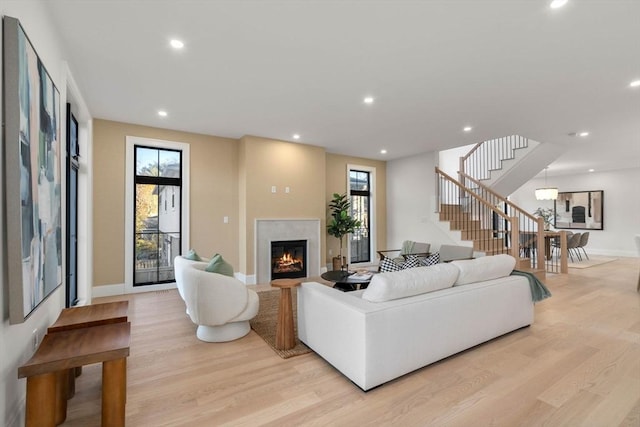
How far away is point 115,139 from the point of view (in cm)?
486

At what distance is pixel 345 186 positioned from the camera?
24.3ft

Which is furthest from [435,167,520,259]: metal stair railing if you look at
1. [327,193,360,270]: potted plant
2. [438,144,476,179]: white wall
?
[327,193,360,270]: potted plant

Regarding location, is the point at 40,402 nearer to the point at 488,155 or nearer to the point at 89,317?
the point at 89,317

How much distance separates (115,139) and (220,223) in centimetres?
215

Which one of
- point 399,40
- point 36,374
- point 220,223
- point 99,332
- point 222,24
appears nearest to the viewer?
point 36,374

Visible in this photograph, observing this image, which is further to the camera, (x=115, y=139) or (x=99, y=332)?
(x=115, y=139)

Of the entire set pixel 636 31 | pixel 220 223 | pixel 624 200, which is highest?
pixel 636 31

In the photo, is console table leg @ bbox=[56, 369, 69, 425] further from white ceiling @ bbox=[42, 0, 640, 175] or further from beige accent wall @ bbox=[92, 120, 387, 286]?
beige accent wall @ bbox=[92, 120, 387, 286]

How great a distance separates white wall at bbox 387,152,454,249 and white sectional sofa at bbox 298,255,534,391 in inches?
148

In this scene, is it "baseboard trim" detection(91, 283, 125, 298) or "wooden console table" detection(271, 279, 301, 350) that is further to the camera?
"baseboard trim" detection(91, 283, 125, 298)

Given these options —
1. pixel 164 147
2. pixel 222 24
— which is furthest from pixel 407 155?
pixel 222 24

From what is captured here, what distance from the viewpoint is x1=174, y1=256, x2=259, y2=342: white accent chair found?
2863 millimetres

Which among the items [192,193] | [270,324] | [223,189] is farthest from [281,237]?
[270,324]

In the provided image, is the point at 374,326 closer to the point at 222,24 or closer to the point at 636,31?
the point at 222,24
